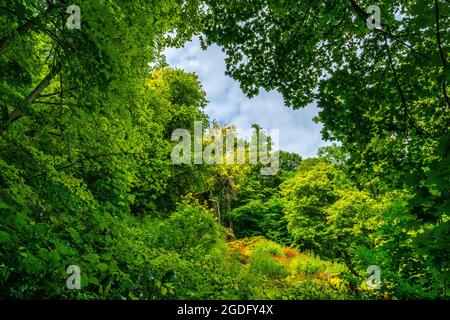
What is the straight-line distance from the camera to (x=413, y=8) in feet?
8.20

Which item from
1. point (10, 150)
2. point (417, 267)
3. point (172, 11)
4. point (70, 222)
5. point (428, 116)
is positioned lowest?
point (417, 267)

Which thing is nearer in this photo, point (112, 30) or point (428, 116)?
point (112, 30)

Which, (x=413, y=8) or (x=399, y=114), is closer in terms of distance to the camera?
(x=413, y=8)

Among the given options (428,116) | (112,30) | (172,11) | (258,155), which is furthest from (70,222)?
(258,155)

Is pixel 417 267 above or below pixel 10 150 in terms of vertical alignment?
below

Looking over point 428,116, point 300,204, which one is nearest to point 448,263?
point 428,116

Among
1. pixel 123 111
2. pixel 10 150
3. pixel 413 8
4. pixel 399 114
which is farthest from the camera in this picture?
pixel 123 111

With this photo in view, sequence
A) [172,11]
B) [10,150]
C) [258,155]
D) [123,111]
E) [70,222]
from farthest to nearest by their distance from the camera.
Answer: [258,155]
[172,11]
[123,111]
[10,150]
[70,222]

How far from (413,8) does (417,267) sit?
4557mm

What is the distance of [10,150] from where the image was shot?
476 centimetres

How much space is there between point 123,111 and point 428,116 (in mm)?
5280

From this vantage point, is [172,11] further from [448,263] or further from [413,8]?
[448,263]

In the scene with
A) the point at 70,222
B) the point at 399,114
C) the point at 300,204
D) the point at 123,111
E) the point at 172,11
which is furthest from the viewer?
the point at 300,204

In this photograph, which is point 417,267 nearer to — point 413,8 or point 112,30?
point 413,8
